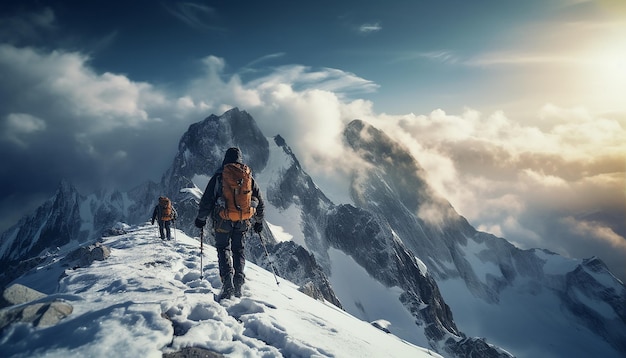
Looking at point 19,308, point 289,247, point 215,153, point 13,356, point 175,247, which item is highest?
point 215,153

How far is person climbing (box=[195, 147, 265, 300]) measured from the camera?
9.62 meters

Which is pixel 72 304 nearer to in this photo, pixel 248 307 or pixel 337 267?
pixel 248 307

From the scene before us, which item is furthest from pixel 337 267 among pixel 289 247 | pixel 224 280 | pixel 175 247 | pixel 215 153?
pixel 224 280

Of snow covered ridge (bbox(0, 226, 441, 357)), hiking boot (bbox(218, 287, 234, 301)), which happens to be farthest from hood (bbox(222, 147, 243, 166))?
snow covered ridge (bbox(0, 226, 441, 357))

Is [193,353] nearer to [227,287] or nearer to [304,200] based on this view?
[227,287]

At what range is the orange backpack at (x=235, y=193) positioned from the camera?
31.7 ft

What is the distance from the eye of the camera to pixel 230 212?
9.62 m

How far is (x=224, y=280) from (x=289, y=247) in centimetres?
8366

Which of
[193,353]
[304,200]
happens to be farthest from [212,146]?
[193,353]

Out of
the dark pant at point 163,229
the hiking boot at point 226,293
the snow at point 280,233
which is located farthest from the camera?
the snow at point 280,233

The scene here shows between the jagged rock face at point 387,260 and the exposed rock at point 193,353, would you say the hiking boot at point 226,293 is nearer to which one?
the exposed rock at point 193,353

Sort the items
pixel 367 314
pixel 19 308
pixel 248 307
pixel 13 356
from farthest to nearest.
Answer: pixel 367 314, pixel 248 307, pixel 19 308, pixel 13 356

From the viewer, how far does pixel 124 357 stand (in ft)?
17.3

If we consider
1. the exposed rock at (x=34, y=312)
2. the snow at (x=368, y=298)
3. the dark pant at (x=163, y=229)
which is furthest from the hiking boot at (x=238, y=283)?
the snow at (x=368, y=298)
